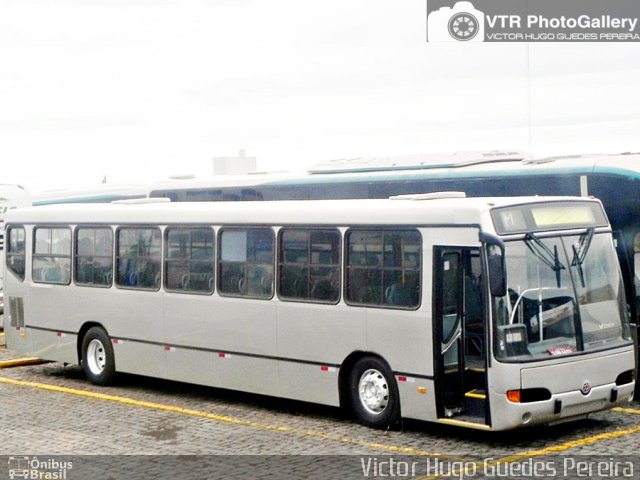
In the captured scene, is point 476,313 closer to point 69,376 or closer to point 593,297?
point 593,297

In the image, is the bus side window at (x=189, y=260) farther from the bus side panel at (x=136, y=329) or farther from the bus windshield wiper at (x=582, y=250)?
the bus windshield wiper at (x=582, y=250)

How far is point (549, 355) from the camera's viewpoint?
13.2 meters

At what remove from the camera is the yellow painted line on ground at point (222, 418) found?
13.3m

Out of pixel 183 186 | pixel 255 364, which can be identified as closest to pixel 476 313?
pixel 255 364

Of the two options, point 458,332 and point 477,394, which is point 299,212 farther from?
point 477,394

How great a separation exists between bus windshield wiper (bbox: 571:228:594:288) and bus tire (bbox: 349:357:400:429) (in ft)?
7.65

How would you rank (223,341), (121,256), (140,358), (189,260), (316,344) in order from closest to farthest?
(316,344), (223,341), (189,260), (140,358), (121,256)

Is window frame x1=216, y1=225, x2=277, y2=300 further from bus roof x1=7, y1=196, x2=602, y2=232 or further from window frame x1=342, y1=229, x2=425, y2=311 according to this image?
window frame x1=342, y1=229, x2=425, y2=311

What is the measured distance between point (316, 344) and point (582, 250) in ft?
11.0

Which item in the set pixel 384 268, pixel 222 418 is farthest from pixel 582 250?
pixel 222 418

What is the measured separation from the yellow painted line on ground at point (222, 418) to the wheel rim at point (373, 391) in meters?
0.58

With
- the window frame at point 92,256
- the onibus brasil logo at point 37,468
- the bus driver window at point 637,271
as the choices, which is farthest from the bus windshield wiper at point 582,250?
the window frame at point 92,256

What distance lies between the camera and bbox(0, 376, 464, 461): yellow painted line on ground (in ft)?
43.7

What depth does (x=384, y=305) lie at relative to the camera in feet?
47.2
